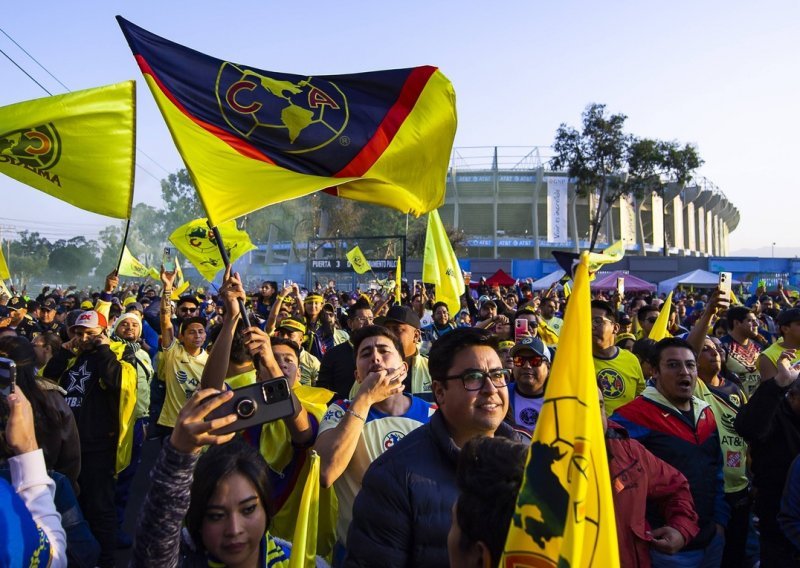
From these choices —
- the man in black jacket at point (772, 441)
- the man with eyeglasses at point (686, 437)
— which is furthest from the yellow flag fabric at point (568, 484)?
the man in black jacket at point (772, 441)

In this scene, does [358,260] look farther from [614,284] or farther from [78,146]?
[78,146]

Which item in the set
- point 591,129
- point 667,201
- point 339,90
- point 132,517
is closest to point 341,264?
point 591,129

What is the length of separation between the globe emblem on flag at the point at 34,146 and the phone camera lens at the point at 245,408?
3.73m

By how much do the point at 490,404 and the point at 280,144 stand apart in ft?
7.83

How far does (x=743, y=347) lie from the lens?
7.17 metres

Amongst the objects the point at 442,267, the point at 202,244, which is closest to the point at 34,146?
the point at 442,267

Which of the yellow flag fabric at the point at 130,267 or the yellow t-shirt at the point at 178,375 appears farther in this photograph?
the yellow flag fabric at the point at 130,267

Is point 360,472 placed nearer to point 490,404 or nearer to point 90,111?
point 490,404

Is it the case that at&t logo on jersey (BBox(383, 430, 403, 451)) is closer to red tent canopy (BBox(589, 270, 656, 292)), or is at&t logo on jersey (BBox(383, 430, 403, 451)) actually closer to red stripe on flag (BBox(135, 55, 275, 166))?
red stripe on flag (BBox(135, 55, 275, 166))

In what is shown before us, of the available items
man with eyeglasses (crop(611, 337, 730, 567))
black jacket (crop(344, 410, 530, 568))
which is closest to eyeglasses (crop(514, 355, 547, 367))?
man with eyeglasses (crop(611, 337, 730, 567))

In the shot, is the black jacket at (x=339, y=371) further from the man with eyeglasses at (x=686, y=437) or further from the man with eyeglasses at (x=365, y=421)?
the man with eyeglasses at (x=686, y=437)

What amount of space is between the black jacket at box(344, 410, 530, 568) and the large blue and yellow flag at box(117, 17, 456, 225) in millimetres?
1972

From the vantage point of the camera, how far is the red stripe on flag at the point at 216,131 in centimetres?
418

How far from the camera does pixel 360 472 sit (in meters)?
3.34
